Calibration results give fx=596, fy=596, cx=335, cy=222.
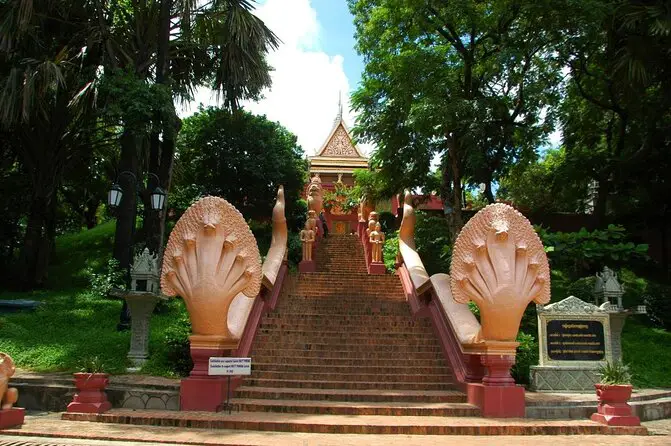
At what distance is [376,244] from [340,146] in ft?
53.1

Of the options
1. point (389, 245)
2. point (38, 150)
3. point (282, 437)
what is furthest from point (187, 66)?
point (282, 437)

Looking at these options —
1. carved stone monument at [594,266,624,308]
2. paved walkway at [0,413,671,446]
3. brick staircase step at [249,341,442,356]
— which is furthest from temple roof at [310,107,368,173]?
paved walkway at [0,413,671,446]

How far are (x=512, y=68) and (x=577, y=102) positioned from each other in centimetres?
604

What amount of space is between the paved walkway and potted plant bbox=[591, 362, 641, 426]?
34cm

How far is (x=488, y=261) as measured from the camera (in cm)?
784

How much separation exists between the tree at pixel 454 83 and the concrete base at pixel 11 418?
9.85m

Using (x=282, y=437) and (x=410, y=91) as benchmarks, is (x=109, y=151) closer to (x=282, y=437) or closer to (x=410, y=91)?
(x=410, y=91)

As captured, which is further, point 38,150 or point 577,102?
point 577,102

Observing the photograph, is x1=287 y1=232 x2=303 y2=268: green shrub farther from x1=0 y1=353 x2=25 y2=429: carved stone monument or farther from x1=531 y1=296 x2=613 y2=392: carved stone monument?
x1=0 y1=353 x2=25 y2=429: carved stone monument

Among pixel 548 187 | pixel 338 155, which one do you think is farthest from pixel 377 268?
pixel 338 155

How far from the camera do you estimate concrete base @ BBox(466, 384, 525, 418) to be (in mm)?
7559

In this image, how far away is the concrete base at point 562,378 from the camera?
8.77 meters

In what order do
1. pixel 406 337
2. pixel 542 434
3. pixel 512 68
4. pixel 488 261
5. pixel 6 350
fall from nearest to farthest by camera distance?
1. pixel 542 434
2. pixel 488 261
3. pixel 6 350
4. pixel 406 337
5. pixel 512 68

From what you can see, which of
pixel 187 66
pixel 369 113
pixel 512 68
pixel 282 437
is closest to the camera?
pixel 282 437
